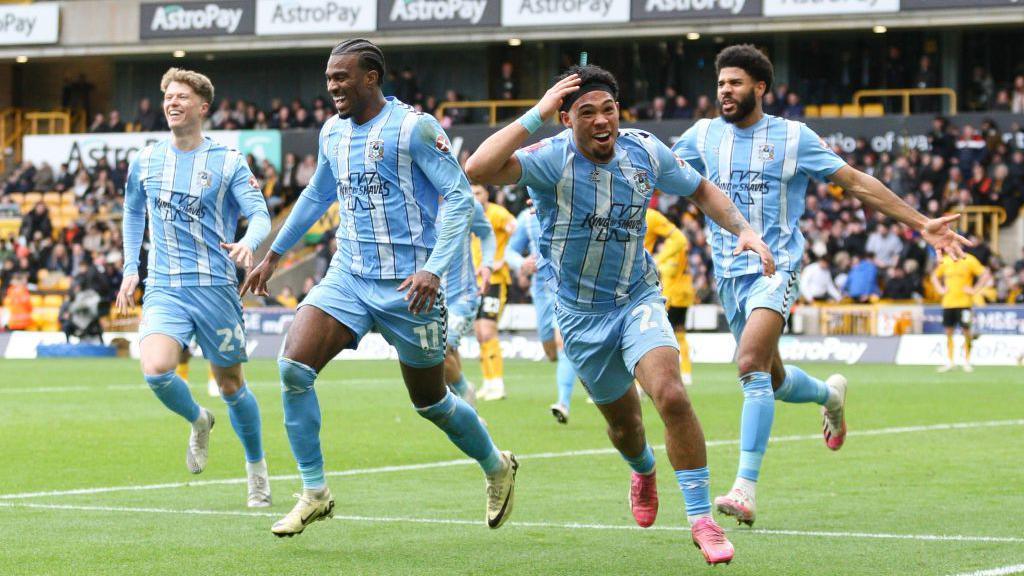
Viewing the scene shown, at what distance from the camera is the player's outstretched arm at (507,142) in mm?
6816

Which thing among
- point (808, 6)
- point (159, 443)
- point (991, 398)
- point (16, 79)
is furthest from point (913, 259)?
point (16, 79)

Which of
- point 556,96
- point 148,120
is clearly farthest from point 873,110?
point 556,96

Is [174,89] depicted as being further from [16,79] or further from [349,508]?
[16,79]

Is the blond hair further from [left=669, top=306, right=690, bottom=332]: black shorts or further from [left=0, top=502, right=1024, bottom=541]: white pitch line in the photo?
[left=669, top=306, right=690, bottom=332]: black shorts

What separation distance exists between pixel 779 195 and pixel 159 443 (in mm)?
6047

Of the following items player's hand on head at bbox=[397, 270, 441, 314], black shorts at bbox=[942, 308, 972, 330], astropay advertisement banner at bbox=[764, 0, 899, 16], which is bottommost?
black shorts at bbox=[942, 308, 972, 330]

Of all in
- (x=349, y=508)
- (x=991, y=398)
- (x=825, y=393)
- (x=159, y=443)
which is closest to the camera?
(x=349, y=508)

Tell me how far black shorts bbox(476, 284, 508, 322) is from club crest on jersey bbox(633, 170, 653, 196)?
1036 centimetres

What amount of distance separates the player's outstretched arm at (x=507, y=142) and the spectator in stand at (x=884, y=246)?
2512cm

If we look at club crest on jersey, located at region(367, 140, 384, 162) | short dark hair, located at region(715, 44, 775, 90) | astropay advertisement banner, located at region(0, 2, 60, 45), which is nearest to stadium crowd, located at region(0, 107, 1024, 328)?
astropay advertisement banner, located at region(0, 2, 60, 45)

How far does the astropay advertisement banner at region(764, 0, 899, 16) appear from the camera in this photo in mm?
36156

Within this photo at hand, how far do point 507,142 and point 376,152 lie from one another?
1.07m

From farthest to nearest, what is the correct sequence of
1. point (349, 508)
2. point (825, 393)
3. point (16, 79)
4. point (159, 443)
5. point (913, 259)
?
point (16, 79)
point (913, 259)
point (159, 443)
point (825, 393)
point (349, 508)

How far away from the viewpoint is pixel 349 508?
9047mm
